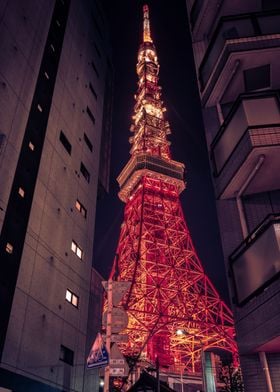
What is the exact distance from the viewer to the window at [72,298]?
1502cm

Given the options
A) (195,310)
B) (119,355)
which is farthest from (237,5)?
(195,310)

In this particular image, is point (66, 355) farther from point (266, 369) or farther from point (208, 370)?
point (266, 369)

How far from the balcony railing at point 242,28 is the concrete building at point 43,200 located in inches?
301

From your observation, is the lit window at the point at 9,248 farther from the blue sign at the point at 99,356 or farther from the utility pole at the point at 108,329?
the blue sign at the point at 99,356

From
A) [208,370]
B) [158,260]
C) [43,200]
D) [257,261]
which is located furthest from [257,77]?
[158,260]

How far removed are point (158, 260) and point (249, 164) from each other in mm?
39128

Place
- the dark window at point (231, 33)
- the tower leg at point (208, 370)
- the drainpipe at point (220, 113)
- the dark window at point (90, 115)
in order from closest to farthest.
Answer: the dark window at point (231, 33) → the drainpipe at point (220, 113) → the tower leg at point (208, 370) → the dark window at point (90, 115)

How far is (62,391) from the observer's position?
43.1 ft

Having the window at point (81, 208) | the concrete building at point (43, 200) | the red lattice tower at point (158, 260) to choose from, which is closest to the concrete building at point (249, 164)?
the concrete building at point (43, 200)

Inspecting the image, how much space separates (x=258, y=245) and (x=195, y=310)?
34.2m

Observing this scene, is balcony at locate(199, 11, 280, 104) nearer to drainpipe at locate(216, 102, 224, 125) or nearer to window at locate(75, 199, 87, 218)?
drainpipe at locate(216, 102, 224, 125)

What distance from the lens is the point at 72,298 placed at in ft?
50.4

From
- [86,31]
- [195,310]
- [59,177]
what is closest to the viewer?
[59,177]

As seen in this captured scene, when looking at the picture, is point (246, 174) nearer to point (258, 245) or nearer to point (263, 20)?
point (258, 245)
